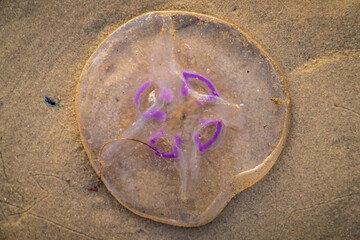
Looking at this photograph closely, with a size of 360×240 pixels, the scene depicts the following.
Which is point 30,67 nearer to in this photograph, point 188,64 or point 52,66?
point 52,66

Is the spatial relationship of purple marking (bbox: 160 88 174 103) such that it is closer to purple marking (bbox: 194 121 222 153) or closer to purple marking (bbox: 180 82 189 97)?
purple marking (bbox: 180 82 189 97)

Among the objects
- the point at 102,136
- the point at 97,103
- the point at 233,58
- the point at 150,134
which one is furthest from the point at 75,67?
the point at 233,58

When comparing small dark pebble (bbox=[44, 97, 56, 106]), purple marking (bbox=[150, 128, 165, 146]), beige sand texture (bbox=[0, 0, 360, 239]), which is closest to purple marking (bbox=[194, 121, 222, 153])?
purple marking (bbox=[150, 128, 165, 146])

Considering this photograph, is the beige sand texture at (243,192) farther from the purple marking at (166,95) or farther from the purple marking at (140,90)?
the purple marking at (166,95)

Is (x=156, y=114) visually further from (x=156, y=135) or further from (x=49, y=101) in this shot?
(x=49, y=101)

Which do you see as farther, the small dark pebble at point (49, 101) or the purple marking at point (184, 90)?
the small dark pebble at point (49, 101)

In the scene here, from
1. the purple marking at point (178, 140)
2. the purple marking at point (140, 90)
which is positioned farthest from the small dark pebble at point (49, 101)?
the purple marking at point (178, 140)

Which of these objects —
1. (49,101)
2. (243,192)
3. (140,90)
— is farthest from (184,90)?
(49,101)
